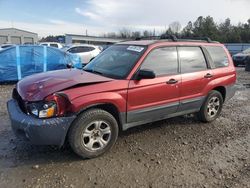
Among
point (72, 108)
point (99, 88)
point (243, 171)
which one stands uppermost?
point (99, 88)

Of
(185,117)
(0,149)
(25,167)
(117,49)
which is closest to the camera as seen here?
(25,167)

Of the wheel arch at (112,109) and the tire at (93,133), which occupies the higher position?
the wheel arch at (112,109)

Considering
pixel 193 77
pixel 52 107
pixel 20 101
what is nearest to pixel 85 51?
pixel 193 77

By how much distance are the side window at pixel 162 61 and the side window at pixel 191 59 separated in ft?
0.58

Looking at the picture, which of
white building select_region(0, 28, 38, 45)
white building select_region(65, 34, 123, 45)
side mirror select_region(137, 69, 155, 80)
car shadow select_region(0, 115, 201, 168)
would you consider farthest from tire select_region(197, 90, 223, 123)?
white building select_region(0, 28, 38, 45)

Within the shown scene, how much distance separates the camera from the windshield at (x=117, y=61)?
4.09 metres

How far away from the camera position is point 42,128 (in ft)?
10.6

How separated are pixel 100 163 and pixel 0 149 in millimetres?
1683

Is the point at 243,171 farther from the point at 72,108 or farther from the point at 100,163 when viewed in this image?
the point at 72,108

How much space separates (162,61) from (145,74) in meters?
A: 0.70

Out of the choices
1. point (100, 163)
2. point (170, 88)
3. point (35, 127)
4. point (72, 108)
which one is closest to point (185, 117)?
point (170, 88)

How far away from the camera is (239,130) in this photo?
5102 mm

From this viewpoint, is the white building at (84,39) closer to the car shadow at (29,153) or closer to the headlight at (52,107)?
the car shadow at (29,153)

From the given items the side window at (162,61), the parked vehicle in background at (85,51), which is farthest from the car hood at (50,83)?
the parked vehicle in background at (85,51)
